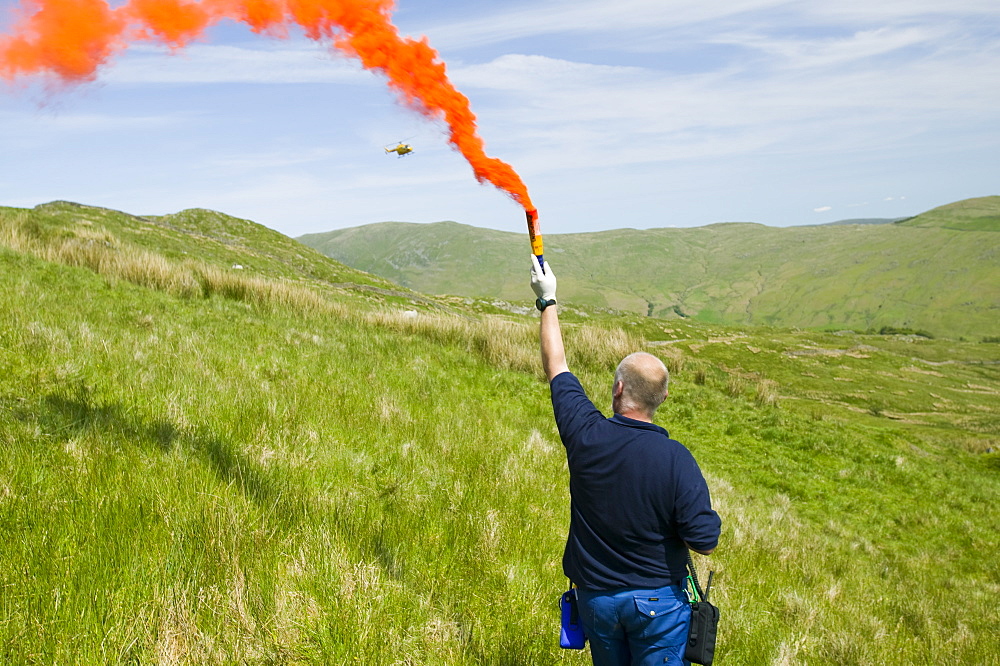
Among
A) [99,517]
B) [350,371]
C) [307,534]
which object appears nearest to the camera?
[99,517]

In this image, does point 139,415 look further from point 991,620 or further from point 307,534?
point 991,620

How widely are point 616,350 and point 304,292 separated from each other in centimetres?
901

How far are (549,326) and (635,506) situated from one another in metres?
1.19

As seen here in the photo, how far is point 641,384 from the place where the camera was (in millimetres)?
3041

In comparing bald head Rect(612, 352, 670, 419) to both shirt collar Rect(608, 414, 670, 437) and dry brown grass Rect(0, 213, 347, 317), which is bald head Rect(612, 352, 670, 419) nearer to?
shirt collar Rect(608, 414, 670, 437)

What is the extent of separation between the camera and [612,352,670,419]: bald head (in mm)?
3023

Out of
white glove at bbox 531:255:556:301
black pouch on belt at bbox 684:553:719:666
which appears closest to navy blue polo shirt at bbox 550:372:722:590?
black pouch on belt at bbox 684:553:719:666

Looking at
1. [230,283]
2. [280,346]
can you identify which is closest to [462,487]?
[280,346]

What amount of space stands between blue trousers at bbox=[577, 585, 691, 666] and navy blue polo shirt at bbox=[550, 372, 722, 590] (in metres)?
0.06

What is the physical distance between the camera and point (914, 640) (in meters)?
5.85

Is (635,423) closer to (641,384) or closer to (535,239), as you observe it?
(641,384)

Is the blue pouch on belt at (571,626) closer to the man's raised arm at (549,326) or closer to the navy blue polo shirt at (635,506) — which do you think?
the navy blue polo shirt at (635,506)

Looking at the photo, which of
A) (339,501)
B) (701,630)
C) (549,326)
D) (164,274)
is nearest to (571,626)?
(701,630)

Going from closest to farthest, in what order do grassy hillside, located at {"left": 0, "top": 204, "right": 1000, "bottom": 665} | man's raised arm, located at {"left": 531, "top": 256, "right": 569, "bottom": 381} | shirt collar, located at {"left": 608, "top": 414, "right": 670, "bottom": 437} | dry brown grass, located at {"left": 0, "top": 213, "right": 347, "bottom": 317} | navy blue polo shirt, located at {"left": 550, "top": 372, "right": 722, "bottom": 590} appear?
navy blue polo shirt, located at {"left": 550, "top": 372, "right": 722, "bottom": 590}, shirt collar, located at {"left": 608, "top": 414, "right": 670, "bottom": 437}, grassy hillside, located at {"left": 0, "top": 204, "right": 1000, "bottom": 665}, man's raised arm, located at {"left": 531, "top": 256, "right": 569, "bottom": 381}, dry brown grass, located at {"left": 0, "top": 213, "right": 347, "bottom": 317}
